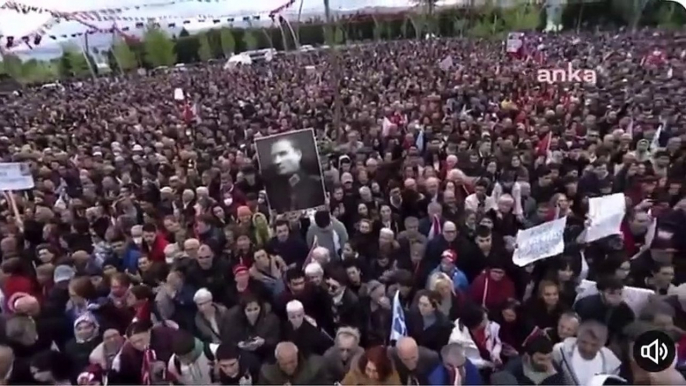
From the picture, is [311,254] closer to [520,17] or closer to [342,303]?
[342,303]

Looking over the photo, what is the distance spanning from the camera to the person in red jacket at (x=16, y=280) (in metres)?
5.79

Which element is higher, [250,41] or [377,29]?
[377,29]

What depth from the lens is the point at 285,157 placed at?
283 inches

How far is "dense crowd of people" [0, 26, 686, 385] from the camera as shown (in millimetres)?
4301

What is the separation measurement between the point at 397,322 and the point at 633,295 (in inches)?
56.9

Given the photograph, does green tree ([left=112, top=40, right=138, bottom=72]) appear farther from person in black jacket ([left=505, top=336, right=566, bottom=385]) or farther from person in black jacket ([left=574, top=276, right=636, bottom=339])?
person in black jacket ([left=505, top=336, right=566, bottom=385])

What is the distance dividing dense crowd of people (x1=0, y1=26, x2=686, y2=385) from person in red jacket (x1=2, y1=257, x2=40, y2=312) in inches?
0.7

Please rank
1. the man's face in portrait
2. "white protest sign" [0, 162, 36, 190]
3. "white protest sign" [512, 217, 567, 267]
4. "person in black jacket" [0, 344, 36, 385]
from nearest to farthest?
"person in black jacket" [0, 344, 36, 385], "white protest sign" [512, 217, 567, 267], the man's face in portrait, "white protest sign" [0, 162, 36, 190]

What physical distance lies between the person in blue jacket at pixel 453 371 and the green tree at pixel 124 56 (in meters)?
32.1

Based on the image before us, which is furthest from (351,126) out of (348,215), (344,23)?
(344,23)

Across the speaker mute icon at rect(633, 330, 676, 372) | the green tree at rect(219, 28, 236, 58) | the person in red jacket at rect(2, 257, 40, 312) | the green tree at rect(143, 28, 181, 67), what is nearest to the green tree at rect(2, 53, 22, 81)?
the green tree at rect(143, 28, 181, 67)

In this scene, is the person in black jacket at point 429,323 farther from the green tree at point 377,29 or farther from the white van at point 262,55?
the green tree at point 377,29

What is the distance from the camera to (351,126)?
1273 centimetres

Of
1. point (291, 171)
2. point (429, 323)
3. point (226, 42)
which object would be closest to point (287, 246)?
point (291, 171)
